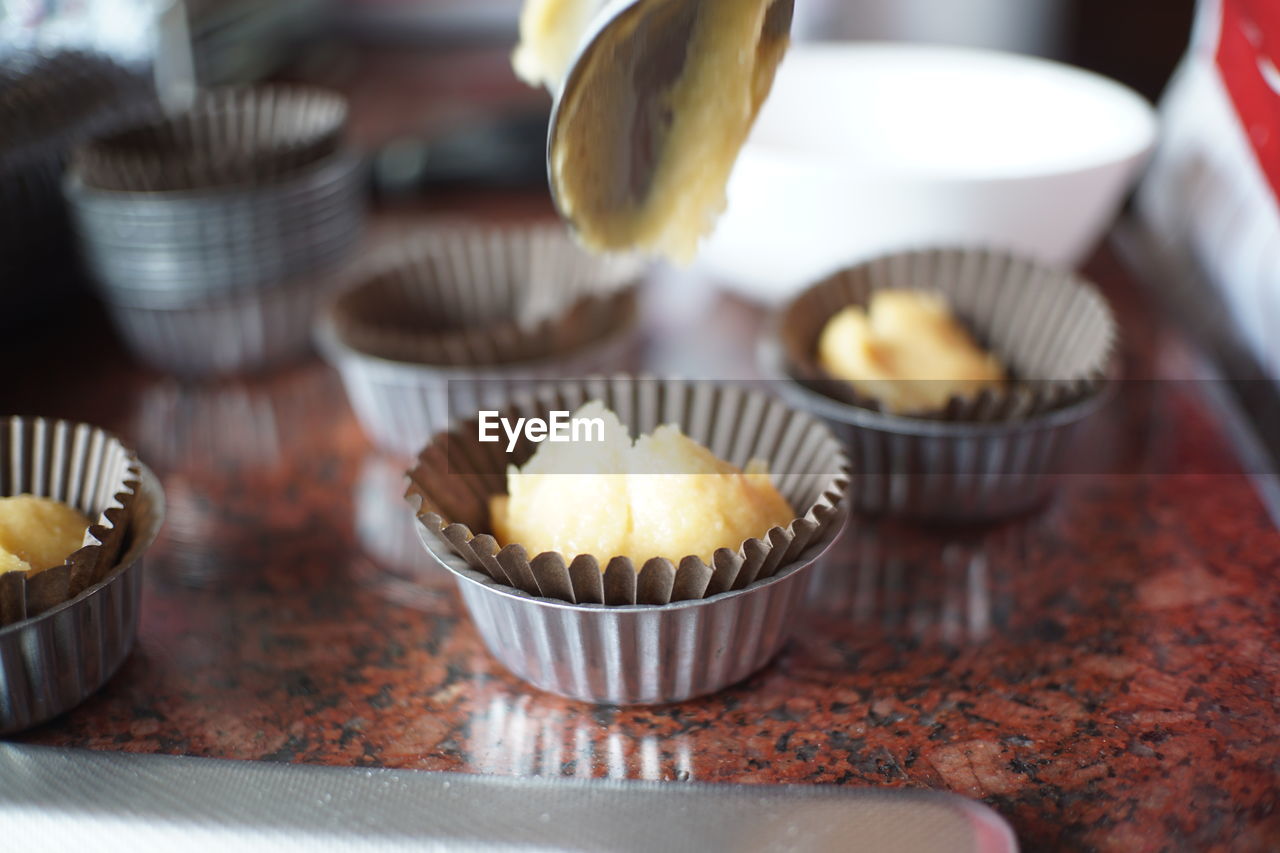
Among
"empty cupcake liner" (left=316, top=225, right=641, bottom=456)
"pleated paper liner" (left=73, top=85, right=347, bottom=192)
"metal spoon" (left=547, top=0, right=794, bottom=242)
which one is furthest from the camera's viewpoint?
"pleated paper liner" (left=73, top=85, right=347, bottom=192)

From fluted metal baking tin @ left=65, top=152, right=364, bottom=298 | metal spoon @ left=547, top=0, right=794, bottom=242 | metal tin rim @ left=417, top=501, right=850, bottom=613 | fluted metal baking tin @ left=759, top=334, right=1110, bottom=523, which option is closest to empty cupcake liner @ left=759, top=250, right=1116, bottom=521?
fluted metal baking tin @ left=759, top=334, right=1110, bottom=523

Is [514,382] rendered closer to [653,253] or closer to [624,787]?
[653,253]

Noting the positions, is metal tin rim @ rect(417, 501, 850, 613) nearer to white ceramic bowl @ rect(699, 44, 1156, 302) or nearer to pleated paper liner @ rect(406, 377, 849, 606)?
pleated paper liner @ rect(406, 377, 849, 606)

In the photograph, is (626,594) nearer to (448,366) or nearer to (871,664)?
(871,664)

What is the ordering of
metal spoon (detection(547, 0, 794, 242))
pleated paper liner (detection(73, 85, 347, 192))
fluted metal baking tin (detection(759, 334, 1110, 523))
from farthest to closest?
pleated paper liner (detection(73, 85, 347, 192))
fluted metal baking tin (detection(759, 334, 1110, 523))
metal spoon (detection(547, 0, 794, 242))

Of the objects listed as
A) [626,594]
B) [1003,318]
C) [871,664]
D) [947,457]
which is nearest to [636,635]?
[626,594]

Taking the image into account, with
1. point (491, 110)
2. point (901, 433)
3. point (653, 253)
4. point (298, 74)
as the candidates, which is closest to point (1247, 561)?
point (901, 433)

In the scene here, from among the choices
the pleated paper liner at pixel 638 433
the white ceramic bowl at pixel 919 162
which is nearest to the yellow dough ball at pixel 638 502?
the pleated paper liner at pixel 638 433

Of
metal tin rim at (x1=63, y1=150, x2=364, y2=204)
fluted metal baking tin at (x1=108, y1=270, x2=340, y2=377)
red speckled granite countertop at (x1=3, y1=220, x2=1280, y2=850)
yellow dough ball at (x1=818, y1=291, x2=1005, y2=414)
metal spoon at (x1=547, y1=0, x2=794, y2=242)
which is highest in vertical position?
metal spoon at (x1=547, y1=0, x2=794, y2=242)
